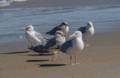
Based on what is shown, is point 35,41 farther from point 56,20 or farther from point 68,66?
point 56,20

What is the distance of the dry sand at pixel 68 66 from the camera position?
33.2 ft

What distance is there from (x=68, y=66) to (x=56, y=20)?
8.14 meters

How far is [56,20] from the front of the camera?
19.2m

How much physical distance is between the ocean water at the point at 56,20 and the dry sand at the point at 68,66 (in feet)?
9.15

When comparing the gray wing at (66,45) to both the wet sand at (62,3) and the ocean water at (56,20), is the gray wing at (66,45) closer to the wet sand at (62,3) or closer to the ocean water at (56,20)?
the ocean water at (56,20)

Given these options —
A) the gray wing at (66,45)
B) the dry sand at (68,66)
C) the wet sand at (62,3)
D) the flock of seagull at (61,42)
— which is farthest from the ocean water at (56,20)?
the gray wing at (66,45)

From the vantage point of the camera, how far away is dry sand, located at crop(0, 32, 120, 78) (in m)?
10.1

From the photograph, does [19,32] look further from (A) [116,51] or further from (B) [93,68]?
(B) [93,68]

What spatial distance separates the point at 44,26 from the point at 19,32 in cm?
127

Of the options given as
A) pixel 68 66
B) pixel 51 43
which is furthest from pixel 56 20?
pixel 68 66

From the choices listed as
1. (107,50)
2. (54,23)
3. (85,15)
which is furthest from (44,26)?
(107,50)

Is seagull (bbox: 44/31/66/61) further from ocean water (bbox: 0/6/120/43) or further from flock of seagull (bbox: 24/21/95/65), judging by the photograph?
ocean water (bbox: 0/6/120/43)

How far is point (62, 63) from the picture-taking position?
11.7 metres

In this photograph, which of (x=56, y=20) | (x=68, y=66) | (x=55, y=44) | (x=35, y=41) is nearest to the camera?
(x=68, y=66)
